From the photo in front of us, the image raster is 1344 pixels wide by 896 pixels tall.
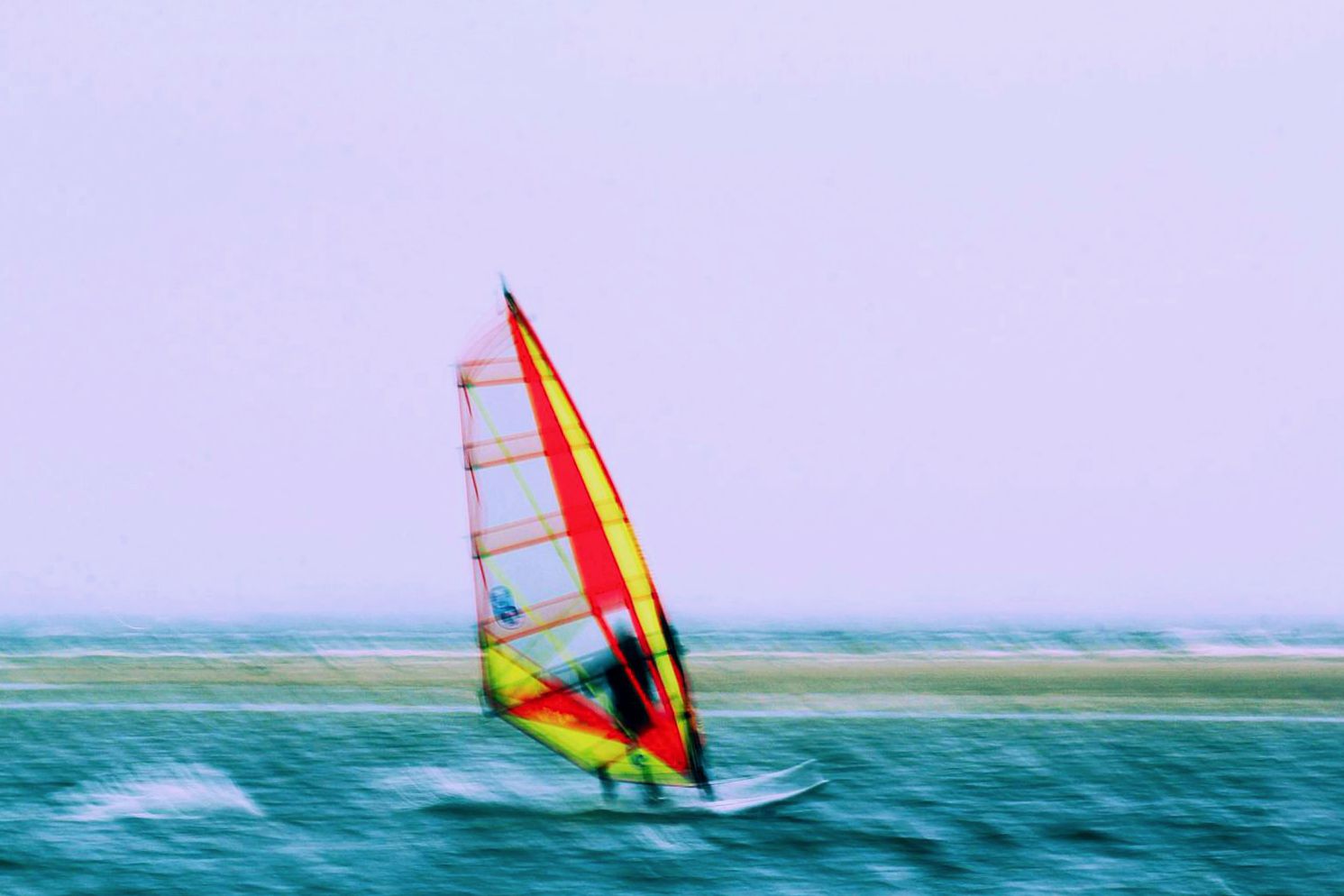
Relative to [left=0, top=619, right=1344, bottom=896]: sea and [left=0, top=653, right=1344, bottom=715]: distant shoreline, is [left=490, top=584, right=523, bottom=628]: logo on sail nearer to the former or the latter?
[left=0, top=619, right=1344, bottom=896]: sea

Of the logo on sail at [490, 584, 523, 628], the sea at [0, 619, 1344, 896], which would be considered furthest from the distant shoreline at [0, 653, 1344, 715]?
the logo on sail at [490, 584, 523, 628]

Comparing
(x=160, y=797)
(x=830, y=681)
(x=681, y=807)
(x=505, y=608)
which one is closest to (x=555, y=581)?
(x=505, y=608)

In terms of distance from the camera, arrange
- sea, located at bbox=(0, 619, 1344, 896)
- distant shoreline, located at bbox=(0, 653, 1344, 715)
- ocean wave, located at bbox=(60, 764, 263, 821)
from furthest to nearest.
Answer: distant shoreline, located at bbox=(0, 653, 1344, 715) → ocean wave, located at bbox=(60, 764, 263, 821) → sea, located at bbox=(0, 619, 1344, 896)

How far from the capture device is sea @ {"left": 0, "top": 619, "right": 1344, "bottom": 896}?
50.3ft

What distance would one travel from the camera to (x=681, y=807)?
58.3 ft

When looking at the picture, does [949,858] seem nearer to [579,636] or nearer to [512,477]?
[579,636]

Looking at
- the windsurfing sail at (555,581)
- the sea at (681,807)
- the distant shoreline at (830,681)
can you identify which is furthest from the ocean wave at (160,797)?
the distant shoreline at (830,681)

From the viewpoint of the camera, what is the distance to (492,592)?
15734 mm

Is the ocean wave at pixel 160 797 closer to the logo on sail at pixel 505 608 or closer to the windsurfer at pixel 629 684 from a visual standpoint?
the logo on sail at pixel 505 608

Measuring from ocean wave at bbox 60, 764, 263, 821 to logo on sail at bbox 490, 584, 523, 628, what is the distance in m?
5.57

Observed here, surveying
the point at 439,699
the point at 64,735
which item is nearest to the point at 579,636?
the point at 64,735

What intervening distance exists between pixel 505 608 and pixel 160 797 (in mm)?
7900

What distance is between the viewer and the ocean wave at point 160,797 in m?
19.5

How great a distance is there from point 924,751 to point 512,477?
13.8 meters
